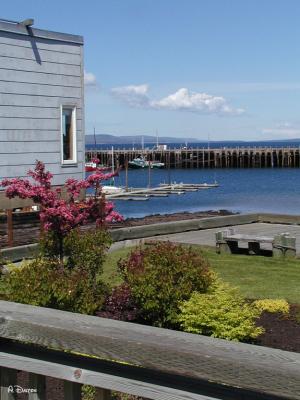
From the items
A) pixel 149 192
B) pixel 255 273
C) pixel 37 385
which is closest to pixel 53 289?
pixel 37 385

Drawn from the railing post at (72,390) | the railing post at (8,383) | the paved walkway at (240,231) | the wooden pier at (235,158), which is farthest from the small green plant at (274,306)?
the wooden pier at (235,158)

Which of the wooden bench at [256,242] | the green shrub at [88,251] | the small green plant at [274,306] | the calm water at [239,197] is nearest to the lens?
the green shrub at [88,251]

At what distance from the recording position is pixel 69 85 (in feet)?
59.3

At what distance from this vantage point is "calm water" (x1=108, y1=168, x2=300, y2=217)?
163ft

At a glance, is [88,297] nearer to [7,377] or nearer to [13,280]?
[13,280]

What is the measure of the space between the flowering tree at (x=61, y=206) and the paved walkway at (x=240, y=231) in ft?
22.7

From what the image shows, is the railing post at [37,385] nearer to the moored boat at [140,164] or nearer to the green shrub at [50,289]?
the green shrub at [50,289]

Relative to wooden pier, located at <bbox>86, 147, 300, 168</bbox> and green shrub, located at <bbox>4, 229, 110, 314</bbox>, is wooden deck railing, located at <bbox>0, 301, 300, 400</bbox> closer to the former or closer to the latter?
green shrub, located at <bbox>4, 229, 110, 314</bbox>

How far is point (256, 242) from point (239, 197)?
164 ft

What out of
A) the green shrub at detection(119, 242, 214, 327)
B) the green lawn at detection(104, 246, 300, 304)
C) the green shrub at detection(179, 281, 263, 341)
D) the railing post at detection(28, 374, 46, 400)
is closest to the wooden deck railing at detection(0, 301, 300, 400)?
the railing post at detection(28, 374, 46, 400)

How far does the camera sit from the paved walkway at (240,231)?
16.9m

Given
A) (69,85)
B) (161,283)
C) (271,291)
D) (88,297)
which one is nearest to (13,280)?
(88,297)

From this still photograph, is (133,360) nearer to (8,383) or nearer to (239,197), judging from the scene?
(8,383)

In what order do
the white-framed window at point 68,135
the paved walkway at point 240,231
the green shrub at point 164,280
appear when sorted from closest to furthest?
the green shrub at point 164,280 → the paved walkway at point 240,231 → the white-framed window at point 68,135
